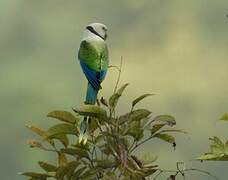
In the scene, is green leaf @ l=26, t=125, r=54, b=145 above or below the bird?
below

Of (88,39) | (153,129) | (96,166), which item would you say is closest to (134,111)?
(153,129)

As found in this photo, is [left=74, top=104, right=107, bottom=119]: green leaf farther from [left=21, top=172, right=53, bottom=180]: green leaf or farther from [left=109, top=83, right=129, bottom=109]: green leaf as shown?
[left=21, top=172, right=53, bottom=180]: green leaf

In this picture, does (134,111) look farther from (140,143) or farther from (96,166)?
(96,166)

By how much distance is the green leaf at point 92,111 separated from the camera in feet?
9.39

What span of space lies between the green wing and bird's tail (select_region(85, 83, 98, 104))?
0.72 ft

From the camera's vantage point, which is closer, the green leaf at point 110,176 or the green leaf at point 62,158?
the green leaf at point 110,176

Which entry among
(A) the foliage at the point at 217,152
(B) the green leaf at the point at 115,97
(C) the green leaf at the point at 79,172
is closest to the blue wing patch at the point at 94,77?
(B) the green leaf at the point at 115,97

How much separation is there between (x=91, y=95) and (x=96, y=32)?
2.12ft

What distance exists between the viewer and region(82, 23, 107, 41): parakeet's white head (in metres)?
3.88

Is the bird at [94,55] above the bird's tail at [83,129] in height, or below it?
above

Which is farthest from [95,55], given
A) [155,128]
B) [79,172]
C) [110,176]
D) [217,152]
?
[217,152]

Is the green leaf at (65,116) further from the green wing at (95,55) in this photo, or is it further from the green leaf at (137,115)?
the green wing at (95,55)

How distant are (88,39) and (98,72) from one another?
316mm

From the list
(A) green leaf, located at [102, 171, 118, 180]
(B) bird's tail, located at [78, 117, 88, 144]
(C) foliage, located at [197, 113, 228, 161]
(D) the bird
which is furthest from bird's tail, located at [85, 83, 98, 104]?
(C) foliage, located at [197, 113, 228, 161]
